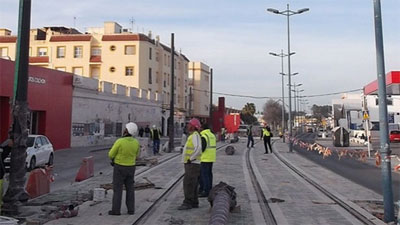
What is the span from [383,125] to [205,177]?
176 inches

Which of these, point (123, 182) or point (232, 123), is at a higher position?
point (232, 123)

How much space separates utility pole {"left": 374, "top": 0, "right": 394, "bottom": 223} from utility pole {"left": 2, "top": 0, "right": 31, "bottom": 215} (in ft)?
20.9

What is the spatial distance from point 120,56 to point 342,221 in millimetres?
57098

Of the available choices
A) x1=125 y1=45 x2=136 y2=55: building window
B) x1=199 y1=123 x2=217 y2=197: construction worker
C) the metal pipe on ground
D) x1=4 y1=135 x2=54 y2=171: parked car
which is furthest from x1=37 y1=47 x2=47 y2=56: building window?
the metal pipe on ground

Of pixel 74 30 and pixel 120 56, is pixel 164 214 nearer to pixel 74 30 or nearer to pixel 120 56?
pixel 120 56

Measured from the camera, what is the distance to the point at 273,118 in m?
111

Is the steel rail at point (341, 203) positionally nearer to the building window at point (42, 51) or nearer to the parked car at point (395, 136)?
the parked car at point (395, 136)

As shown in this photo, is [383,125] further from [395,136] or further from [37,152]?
[395,136]

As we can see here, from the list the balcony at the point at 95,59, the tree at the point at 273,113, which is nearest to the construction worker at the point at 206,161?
the balcony at the point at 95,59

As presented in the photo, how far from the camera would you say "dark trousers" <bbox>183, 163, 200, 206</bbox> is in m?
9.86

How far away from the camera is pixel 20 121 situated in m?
9.03

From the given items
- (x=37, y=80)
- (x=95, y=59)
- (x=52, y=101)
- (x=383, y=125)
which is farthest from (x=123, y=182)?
(x=95, y=59)

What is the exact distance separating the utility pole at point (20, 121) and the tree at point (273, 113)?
102697mm

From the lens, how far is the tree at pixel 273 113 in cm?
11094
